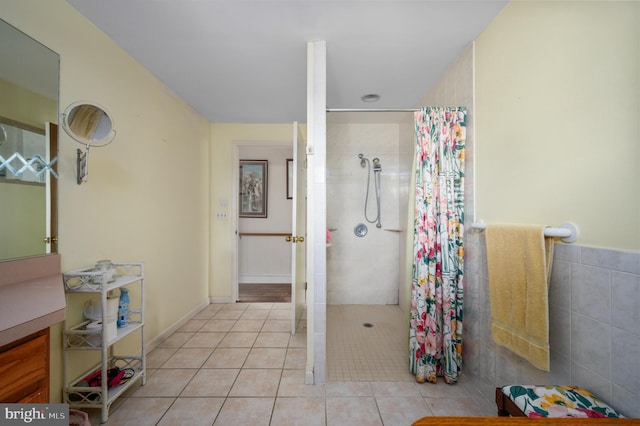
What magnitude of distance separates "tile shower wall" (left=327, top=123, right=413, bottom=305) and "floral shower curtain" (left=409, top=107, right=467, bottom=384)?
153 cm

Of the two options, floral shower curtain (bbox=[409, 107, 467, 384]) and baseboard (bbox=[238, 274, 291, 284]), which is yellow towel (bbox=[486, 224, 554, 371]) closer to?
floral shower curtain (bbox=[409, 107, 467, 384])

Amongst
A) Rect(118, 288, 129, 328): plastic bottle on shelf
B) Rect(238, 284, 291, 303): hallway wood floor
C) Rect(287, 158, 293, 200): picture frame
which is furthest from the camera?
Rect(287, 158, 293, 200): picture frame

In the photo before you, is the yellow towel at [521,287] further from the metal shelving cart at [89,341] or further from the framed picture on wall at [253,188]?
the framed picture on wall at [253,188]

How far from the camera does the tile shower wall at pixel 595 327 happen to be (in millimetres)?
838

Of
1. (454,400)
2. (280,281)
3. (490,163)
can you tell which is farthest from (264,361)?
(280,281)

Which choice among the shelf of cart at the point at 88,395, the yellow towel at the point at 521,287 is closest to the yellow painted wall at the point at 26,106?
the shelf of cart at the point at 88,395

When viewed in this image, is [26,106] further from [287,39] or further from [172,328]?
[172,328]

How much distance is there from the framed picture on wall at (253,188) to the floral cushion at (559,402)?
3.81 metres

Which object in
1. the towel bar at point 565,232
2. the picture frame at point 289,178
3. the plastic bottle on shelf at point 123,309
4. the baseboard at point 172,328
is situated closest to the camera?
the towel bar at point 565,232

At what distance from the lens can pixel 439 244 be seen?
171 cm

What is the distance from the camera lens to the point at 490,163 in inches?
59.6

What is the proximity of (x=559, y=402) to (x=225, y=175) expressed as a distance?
3.37 metres

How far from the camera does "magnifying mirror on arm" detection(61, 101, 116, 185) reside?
1365 mm

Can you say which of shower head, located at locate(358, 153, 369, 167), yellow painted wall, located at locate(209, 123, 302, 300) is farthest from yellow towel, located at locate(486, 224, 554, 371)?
yellow painted wall, located at locate(209, 123, 302, 300)
